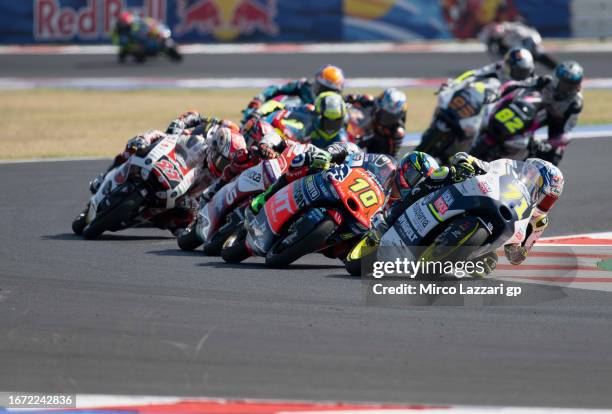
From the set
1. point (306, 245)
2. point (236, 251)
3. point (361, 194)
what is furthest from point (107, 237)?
point (361, 194)

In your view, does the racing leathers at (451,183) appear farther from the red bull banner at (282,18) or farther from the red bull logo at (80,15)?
the red bull logo at (80,15)

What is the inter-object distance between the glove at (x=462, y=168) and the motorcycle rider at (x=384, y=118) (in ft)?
16.7

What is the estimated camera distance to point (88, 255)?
9781 mm

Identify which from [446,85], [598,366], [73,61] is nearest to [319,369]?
[598,366]

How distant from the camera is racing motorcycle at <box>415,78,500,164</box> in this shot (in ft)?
48.2

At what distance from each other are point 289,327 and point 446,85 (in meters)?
8.64

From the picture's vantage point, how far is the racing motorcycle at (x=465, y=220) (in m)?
8.16

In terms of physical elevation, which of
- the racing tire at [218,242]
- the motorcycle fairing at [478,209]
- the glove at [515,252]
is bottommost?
the racing tire at [218,242]

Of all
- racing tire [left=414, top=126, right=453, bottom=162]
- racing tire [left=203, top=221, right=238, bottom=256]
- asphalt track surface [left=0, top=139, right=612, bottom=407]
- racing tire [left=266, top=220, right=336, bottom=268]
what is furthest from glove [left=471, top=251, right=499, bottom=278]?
racing tire [left=414, top=126, right=453, bottom=162]

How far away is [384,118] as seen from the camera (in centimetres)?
1366

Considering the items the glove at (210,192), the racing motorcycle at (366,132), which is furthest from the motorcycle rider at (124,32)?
the glove at (210,192)

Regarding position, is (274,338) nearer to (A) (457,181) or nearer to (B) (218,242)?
(A) (457,181)

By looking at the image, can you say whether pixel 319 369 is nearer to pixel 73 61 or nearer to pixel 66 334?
pixel 66 334

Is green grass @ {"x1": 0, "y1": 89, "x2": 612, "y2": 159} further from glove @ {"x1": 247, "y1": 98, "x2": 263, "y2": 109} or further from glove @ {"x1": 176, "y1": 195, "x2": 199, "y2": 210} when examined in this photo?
glove @ {"x1": 176, "y1": 195, "x2": 199, "y2": 210}
